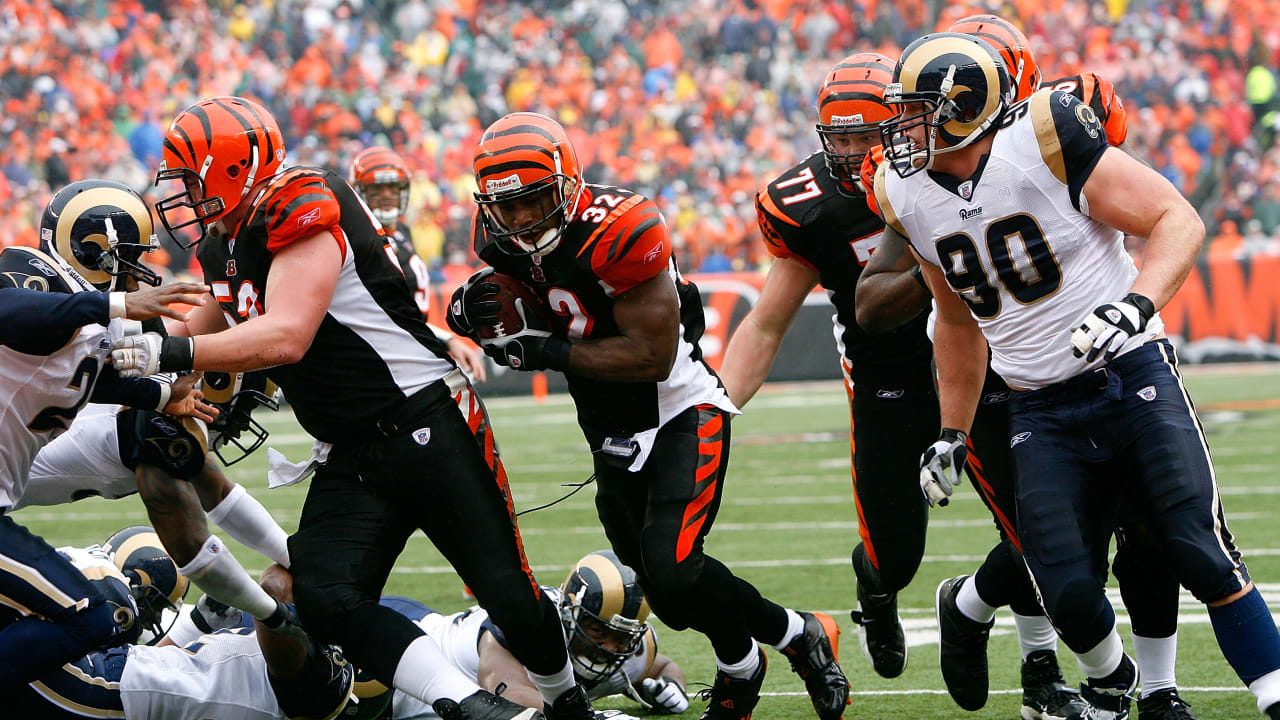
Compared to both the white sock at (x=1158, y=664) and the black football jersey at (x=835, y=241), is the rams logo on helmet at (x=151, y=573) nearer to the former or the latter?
the black football jersey at (x=835, y=241)

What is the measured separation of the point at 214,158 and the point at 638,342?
4.13 feet

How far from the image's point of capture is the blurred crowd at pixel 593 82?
18016 mm

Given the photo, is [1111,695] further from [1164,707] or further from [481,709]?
[481,709]

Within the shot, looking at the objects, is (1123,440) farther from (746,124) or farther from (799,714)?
(746,124)

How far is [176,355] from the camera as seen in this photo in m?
3.62

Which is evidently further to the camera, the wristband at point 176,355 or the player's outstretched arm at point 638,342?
Result: the player's outstretched arm at point 638,342

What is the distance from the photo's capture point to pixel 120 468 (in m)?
5.03

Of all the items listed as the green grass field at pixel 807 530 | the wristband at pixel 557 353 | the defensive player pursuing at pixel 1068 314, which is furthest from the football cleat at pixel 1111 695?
the wristband at pixel 557 353

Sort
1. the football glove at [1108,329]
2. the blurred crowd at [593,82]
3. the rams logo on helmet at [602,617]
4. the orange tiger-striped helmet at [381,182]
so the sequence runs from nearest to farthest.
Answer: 1. the football glove at [1108,329]
2. the rams logo on helmet at [602,617]
3. the orange tiger-striped helmet at [381,182]
4. the blurred crowd at [593,82]

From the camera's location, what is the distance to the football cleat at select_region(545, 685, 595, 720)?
13.4 feet

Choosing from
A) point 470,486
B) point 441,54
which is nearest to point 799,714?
point 470,486

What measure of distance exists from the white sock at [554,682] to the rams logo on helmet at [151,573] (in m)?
1.36

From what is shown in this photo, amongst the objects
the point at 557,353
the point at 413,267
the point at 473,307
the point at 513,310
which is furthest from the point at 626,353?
the point at 413,267

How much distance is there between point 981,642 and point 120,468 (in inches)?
116
